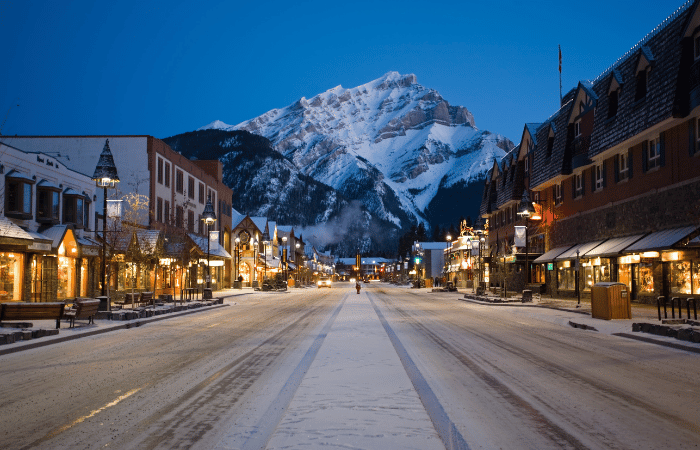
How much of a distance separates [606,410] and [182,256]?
34.7 meters

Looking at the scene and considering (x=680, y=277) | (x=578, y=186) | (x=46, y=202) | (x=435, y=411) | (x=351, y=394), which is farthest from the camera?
(x=578, y=186)

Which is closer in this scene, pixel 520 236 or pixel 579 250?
pixel 579 250

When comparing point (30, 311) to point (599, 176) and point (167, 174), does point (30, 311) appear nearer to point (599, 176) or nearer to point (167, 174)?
point (599, 176)

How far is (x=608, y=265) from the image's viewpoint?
38062mm

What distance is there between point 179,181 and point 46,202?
26205 mm

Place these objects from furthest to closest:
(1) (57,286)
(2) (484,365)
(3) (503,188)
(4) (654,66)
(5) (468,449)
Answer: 1. (3) (503,188)
2. (1) (57,286)
3. (4) (654,66)
4. (2) (484,365)
5. (5) (468,449)

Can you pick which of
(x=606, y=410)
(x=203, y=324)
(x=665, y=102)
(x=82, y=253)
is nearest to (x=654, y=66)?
(x=665, y=102)

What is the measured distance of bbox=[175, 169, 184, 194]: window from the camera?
2327 inches

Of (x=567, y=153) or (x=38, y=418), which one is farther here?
(x=567, y=153)

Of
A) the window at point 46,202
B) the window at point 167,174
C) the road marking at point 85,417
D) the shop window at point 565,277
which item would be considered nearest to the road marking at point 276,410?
the road marking at point 85,417

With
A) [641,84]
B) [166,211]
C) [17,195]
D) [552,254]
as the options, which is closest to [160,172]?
[166,211]

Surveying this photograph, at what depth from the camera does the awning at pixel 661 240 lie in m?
26.7

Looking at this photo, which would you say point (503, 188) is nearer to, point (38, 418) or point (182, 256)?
point (182, 256)

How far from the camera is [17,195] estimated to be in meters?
31.4
